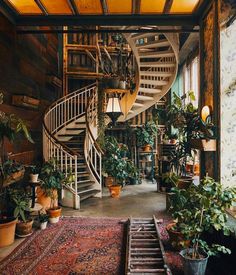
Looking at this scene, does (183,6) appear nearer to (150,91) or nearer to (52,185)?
(150,91)

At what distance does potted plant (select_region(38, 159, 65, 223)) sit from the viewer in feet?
12.8

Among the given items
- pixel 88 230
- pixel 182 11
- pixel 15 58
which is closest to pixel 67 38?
pixel 15 58

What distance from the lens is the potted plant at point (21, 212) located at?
3.21m

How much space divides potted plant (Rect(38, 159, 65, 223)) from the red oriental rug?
0.18 metres

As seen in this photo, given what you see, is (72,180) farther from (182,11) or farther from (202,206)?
(182,11)

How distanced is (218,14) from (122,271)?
3.05 metres

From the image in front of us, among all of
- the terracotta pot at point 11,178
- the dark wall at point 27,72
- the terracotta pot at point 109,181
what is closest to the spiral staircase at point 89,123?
the dark wall at point 27,72

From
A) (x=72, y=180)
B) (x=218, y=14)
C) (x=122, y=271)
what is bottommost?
(x=122, y=271)

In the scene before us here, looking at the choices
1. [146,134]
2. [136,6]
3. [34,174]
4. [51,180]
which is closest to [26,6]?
[136,6]

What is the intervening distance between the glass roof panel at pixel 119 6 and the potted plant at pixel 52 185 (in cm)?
273

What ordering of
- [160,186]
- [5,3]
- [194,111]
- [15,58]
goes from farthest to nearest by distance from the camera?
1. [160,186]
2. [15,58]
3. [194,111]
4. [5,3]

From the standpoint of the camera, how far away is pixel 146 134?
7117mm

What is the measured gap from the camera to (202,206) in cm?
226

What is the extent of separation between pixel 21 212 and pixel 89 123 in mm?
3138
